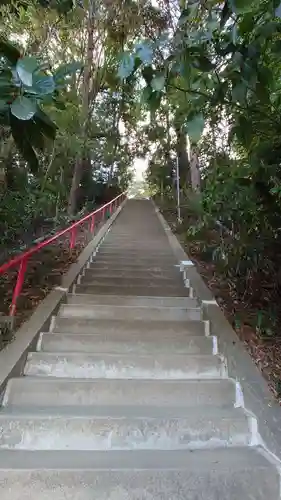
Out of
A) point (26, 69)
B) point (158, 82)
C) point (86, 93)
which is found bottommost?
point (26, 69)

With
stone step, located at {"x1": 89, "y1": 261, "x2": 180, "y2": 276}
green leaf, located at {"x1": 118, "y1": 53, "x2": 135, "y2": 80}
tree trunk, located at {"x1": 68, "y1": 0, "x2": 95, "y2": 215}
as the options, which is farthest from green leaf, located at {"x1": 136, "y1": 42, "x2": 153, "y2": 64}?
tree trunk, located at {"x1": 68, "y1": 0, "x2": 95, "y2": 215}

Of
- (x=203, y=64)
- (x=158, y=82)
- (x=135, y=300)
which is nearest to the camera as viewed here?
(x=158, y=82)

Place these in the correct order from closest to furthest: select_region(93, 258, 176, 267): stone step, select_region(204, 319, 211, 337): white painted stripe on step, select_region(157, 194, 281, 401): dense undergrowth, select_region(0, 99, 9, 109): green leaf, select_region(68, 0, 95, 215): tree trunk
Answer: select_region(0, 99, 9, 109): green leaf → select_region(157, 194, 281, 401): dense undergrowth → select_region(204, 319, 211, 337): white painted stripe on step → select_region(93, 258, 176, 267): stone step → select_region(68, 0, 95, 215): tree trunk

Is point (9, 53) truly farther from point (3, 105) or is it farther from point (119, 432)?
point (119, 432)

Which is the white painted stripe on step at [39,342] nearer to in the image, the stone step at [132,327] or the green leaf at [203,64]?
the stone step at [132,327]

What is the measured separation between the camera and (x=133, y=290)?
5676 mm

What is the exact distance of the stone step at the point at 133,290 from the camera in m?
5.53

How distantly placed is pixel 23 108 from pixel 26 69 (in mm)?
145

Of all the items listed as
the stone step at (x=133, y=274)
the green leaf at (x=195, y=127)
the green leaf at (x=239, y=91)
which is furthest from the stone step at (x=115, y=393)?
the stone step at (x=133, y=274)

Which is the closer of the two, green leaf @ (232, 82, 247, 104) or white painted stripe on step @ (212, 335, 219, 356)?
green leaf @ (232, 82, 247, 104)

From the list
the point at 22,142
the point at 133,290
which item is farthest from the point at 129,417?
the point at 133,290

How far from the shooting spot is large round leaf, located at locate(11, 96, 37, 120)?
170 cm

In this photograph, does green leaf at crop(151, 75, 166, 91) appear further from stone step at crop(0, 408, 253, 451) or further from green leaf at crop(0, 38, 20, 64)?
stone step at crop(0, 408, 253, 451)

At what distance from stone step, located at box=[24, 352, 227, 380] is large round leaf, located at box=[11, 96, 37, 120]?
2450mm
